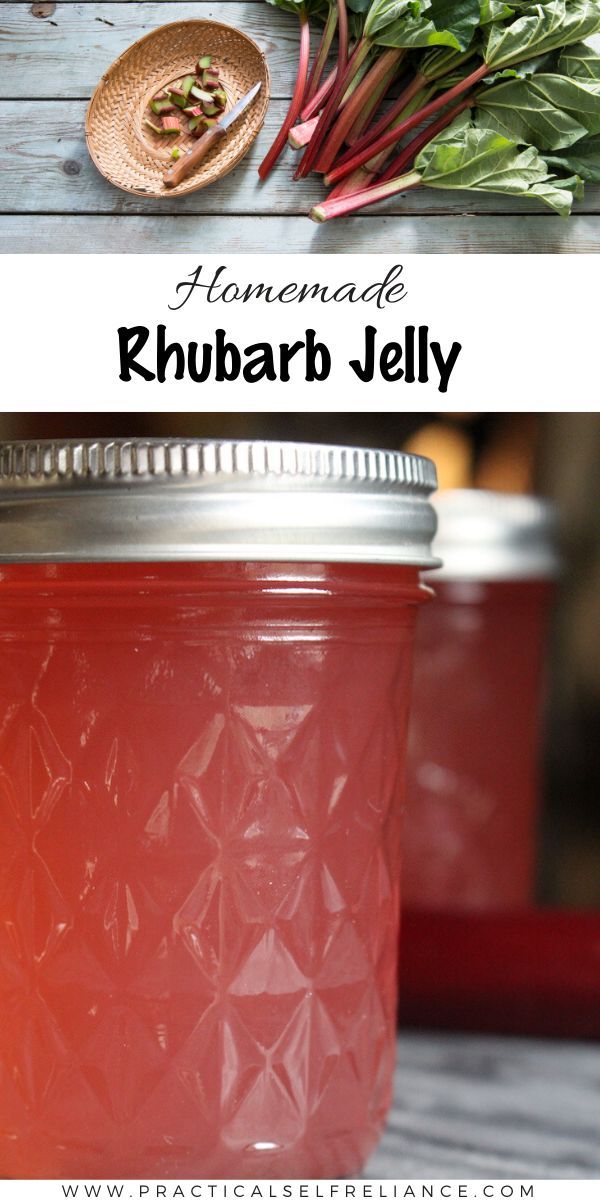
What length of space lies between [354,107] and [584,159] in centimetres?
14

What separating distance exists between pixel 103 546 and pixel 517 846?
2.68 ft

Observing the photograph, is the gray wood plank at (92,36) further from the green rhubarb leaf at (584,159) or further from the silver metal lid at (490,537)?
the silver metal lid at (490,537)

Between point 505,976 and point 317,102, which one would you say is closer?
point 317,102

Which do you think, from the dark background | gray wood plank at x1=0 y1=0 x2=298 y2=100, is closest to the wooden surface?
gray wood plank at x1=0 y1=0 x2=298 y2=100

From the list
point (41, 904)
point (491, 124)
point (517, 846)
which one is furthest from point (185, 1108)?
point (517, 846)

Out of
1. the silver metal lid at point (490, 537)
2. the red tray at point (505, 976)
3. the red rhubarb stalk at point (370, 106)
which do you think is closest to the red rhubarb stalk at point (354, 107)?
the red rhubarb stalk at point (370, 106)

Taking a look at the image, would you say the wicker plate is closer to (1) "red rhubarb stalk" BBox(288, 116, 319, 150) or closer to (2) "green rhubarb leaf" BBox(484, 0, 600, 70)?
(1) "red rhubarb stalk" BBox(288, 116, 319, 150)

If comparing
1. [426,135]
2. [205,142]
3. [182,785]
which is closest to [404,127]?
[426,135]

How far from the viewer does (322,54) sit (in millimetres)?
718

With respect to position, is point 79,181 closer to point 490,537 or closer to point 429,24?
point 429,24

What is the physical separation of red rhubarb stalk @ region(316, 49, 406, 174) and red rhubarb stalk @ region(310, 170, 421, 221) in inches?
0.9

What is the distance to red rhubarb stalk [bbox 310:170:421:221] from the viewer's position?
72 cm

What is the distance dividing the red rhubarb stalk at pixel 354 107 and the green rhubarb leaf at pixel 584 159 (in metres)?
0.11

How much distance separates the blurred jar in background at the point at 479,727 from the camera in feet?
4.30
